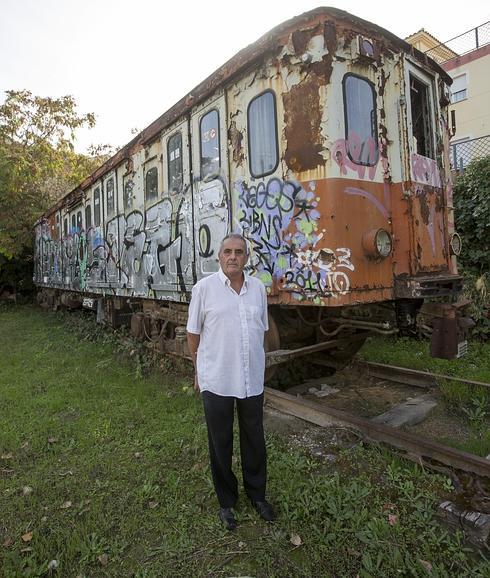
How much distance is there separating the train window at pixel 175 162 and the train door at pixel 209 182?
0.48 metres

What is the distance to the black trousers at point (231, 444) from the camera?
9.37 ft

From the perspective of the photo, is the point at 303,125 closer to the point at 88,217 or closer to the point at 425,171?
the point at 425,171

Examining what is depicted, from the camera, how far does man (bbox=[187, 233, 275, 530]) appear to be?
2.81 meters

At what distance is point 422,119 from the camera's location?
5.14 meters

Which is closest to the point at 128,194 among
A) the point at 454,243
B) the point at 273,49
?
the point at 273,49

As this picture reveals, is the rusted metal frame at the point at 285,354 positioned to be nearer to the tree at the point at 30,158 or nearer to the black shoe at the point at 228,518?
the black shoe at the point at 228,518

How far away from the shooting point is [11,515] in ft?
10.3

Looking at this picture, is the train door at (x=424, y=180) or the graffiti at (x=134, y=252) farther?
the graffiti at (x=134, y=252)

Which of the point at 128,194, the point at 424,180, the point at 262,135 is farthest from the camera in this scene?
the point at 128,194

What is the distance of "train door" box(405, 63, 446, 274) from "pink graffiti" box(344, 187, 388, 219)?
317mm

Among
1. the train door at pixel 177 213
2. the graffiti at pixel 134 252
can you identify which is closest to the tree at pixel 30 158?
the graffiti at pixel 134 252

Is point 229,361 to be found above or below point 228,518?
above

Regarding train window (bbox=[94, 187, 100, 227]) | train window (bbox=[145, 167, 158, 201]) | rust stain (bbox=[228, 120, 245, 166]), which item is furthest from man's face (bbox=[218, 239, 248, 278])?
train window (bbox=[94, 187, 100, 227])

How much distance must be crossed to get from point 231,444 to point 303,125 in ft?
9.58
